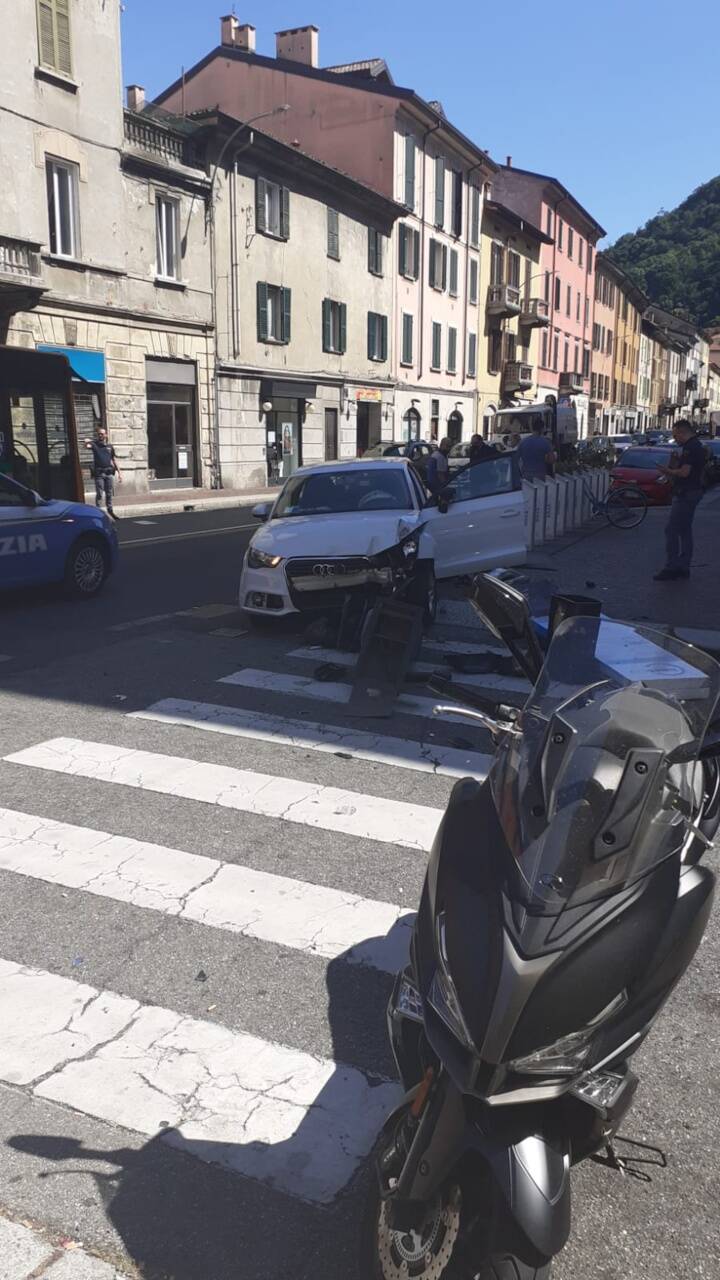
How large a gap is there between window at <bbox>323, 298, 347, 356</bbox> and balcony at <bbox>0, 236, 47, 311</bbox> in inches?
559

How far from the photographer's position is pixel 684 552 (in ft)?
40.4

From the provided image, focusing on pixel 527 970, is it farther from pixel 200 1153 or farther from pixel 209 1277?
pixel 200 1153

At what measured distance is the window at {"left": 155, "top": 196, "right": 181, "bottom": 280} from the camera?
2684cm

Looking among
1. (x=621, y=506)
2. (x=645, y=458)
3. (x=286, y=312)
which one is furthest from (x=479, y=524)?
(x=286, y=312)

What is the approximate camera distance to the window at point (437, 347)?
43156 millimetres

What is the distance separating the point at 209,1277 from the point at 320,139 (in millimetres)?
41437

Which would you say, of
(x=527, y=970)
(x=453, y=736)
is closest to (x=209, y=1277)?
(x=527, y=970)

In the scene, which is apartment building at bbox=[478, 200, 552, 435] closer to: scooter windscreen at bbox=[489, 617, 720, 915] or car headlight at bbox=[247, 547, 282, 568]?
car headlight at bbox=[247, 547, 282, 568]

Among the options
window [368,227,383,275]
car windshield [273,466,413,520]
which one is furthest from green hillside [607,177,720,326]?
car windshield [273,466,413,520]

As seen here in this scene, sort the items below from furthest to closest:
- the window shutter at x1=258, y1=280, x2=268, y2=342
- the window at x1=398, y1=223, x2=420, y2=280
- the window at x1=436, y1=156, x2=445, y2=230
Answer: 1. the window at x1=436, y1=156, x2=445, y2=230
2. the window at x1=398, y1=223, x2=420, y2=280
3. the window shutter at x1=258, y1=280, x2=268, y2=342

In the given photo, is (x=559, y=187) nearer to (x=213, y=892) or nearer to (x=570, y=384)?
(x=570, y=384)

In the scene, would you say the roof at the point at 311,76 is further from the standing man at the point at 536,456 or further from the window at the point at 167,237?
Answer: the standing man at the point at 536,456

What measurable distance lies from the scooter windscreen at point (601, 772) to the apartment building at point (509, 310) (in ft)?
147

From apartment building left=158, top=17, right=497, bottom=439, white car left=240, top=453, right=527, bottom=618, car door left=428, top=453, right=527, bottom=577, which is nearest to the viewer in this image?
white car left=240, top=453, right=527, bottom=618
